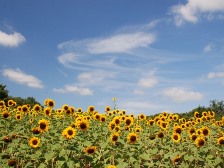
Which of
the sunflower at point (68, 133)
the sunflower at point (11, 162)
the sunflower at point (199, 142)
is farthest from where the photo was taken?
the sunflower at point (199, 142)

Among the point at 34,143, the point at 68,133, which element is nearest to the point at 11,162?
the point at 34,143

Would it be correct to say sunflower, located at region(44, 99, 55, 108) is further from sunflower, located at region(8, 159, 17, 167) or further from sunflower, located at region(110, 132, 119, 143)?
sunflower, located at region(8, 159, 17, 167)

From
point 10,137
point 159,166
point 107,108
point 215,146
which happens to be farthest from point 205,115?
point 10,137

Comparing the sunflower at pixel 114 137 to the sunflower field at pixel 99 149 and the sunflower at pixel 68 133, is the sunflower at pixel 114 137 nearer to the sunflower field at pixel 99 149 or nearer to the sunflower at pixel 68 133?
the sunflower field at pixel 99 149

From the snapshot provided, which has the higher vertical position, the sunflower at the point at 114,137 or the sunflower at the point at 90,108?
the sunflower at the point at 90,108

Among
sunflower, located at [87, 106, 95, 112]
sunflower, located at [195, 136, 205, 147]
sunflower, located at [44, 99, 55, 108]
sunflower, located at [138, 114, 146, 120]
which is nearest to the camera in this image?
sunflower, located at [195, 136, 205, 147]

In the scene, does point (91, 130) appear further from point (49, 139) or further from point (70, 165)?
point (70, 165)

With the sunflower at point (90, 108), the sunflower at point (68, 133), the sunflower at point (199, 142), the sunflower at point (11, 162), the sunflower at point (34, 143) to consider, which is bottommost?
the sunflower at point (11, 162)

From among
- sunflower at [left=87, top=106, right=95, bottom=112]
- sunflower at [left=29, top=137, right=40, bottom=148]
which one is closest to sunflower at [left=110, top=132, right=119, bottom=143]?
sunflower at [left=29, top=137, right=40, bottom=148]

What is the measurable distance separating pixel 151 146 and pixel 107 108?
6268 mm

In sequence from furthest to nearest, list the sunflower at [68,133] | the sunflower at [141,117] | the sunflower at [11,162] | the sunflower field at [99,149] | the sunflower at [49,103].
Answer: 1. the sunflower at [141,117]
2. the sunflower at [49,103]
3. the sunflower at [68,133]
4. the sunflower field at [99,149]
5. the sunflower at [11,162]

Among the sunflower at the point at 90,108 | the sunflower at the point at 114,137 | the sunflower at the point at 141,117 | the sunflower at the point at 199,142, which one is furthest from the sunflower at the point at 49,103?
the sunflower at the point at 199,142

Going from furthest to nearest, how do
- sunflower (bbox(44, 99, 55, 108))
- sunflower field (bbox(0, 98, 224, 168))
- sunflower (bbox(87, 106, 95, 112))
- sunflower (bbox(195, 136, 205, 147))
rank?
sunflower (bbox(87, 106, 95, 112)), sunflower (bbox(44, 99, 55, 108)), sunflower (bbox(195, 136, 205, 147)), sunflower field (bbox(0, 98, 224, 168))

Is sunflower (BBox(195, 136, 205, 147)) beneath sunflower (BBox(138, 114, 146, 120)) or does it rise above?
beneath
